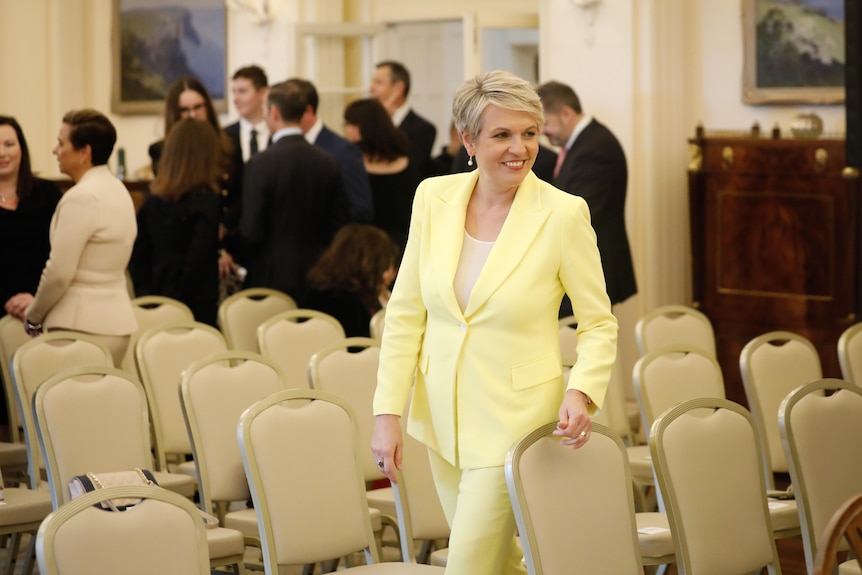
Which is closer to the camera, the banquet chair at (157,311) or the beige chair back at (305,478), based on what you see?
the beige chair back at (305,478)

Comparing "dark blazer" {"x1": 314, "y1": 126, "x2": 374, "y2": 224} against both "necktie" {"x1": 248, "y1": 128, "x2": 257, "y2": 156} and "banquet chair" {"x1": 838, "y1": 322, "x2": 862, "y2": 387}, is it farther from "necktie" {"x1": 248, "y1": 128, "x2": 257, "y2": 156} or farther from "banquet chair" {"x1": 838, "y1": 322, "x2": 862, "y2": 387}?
"banquet chair" {"x1": 838, "y1": 322, "x2": 862, "y2": 387}

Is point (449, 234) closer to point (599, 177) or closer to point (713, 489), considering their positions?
point (713, 489)

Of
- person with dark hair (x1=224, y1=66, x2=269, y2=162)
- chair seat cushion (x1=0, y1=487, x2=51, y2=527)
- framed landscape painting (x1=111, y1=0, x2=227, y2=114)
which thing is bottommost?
chair seat cushion (x1=0, y1=487, x2=51, y2=527)

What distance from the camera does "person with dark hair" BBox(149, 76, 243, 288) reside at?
697cm

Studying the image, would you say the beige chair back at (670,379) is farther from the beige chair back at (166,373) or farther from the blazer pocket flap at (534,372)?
the blazer pocket flap at (534,372)

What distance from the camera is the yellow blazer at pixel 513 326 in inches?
117

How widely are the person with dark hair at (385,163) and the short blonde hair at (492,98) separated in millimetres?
4506

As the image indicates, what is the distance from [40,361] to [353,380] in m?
1.14

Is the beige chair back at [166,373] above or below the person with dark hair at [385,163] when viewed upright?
below

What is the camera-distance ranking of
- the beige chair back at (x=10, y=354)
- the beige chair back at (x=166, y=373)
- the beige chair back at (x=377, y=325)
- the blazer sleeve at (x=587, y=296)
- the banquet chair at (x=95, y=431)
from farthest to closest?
the beige chair back at (x=377, y=325) < the beige chair back at (x=10, y=354) < the beige chair back at (x=166, y=373) < the banquet chair at (x=95, y=431) < the blazer sleeve at (x=587, y=296)

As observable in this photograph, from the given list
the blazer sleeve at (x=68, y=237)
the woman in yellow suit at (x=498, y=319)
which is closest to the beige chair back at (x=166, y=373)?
the blazer sleeve at (x=68, y=237)

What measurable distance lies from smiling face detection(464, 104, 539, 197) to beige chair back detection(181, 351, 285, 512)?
6.05 feet

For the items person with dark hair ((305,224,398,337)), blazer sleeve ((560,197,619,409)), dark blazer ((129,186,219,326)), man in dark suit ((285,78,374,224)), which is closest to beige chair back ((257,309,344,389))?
person with dark hair ((305,224,398,337))

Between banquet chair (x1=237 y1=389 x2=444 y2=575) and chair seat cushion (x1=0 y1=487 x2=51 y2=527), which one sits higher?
banquet chair (x1=237 y1=389 x2=444 y2=575)
